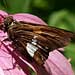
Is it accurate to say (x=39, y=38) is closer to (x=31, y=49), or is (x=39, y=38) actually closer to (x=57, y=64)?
Answer: (x=31, y=49)

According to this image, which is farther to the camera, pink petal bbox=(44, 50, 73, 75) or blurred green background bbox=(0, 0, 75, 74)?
blurred green background bbox=(0, 0, 75, 74)

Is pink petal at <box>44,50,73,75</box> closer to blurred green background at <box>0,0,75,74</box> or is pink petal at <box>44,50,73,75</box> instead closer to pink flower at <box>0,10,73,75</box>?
pink flower at <box>0,10,73,75</box>

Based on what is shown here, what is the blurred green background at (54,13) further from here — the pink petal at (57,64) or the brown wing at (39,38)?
the brown wing at (39,38)

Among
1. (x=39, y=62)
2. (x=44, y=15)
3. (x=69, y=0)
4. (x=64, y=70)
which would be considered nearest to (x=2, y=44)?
(x=39, y=62)

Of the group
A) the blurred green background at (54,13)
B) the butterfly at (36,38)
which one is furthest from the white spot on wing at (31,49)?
the blurred green background at (54,13)

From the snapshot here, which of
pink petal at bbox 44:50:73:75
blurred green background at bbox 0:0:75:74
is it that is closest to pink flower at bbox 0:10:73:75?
pink petal at bbox 44:50:73:75

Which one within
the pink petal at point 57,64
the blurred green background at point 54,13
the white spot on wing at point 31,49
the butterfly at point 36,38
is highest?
the butterfly at point 36,38

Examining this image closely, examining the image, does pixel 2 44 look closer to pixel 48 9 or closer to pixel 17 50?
pixel 17 50
